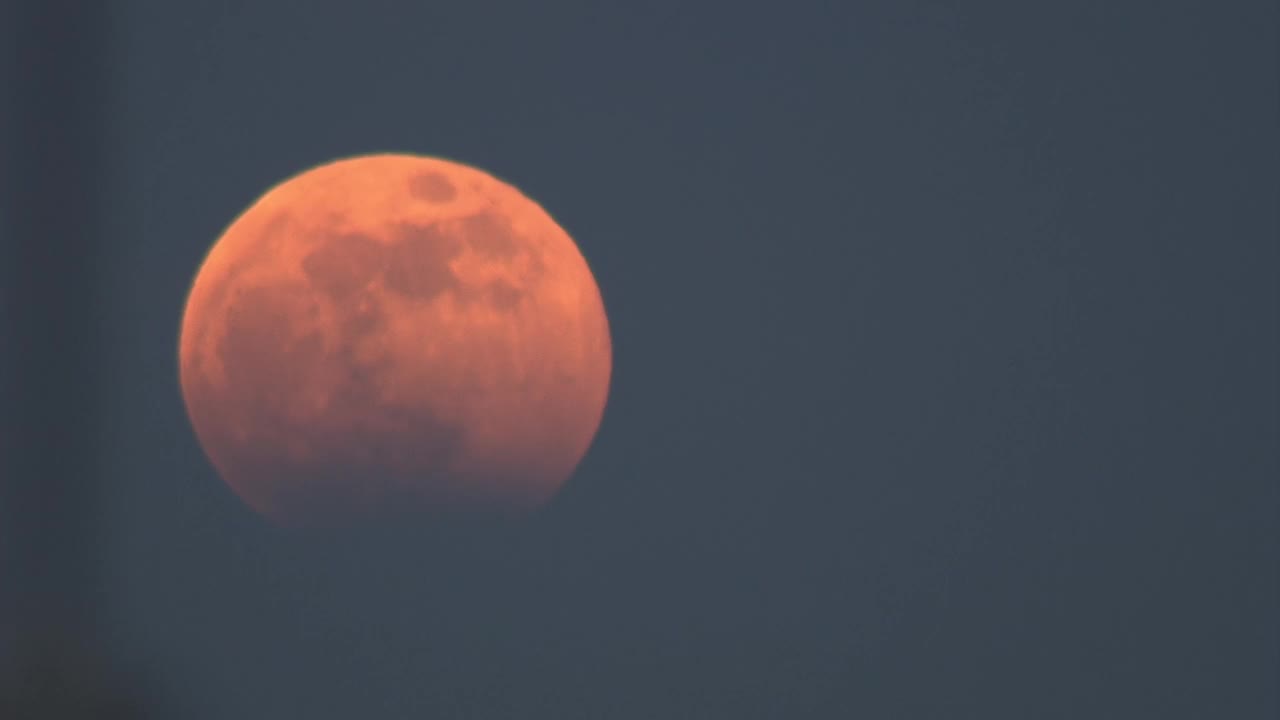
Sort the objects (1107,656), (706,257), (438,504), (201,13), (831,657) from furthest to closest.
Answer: (201,13), (438,504), (706,257), (831,657), (1107,656)

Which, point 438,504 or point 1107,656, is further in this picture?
point 438,504

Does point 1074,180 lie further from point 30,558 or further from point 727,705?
point 30,558

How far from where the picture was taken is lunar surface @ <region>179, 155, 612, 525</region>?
2121mm

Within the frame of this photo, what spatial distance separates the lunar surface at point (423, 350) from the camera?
2.12 meters

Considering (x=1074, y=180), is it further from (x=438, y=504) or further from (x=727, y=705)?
(x=438, y=504)

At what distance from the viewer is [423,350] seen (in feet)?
6.95

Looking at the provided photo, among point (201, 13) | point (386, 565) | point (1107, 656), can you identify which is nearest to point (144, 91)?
point (201, 13)

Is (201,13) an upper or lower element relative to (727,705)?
upper

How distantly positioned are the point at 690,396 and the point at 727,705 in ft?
1.74

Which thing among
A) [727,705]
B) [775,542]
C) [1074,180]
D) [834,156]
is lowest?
[727,705]

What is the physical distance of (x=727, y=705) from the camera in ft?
6.59

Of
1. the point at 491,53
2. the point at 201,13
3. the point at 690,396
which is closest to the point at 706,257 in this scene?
the point at 690,396

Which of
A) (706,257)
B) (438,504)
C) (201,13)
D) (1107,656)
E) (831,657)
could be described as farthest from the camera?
(201,13)

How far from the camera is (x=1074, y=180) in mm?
1745
